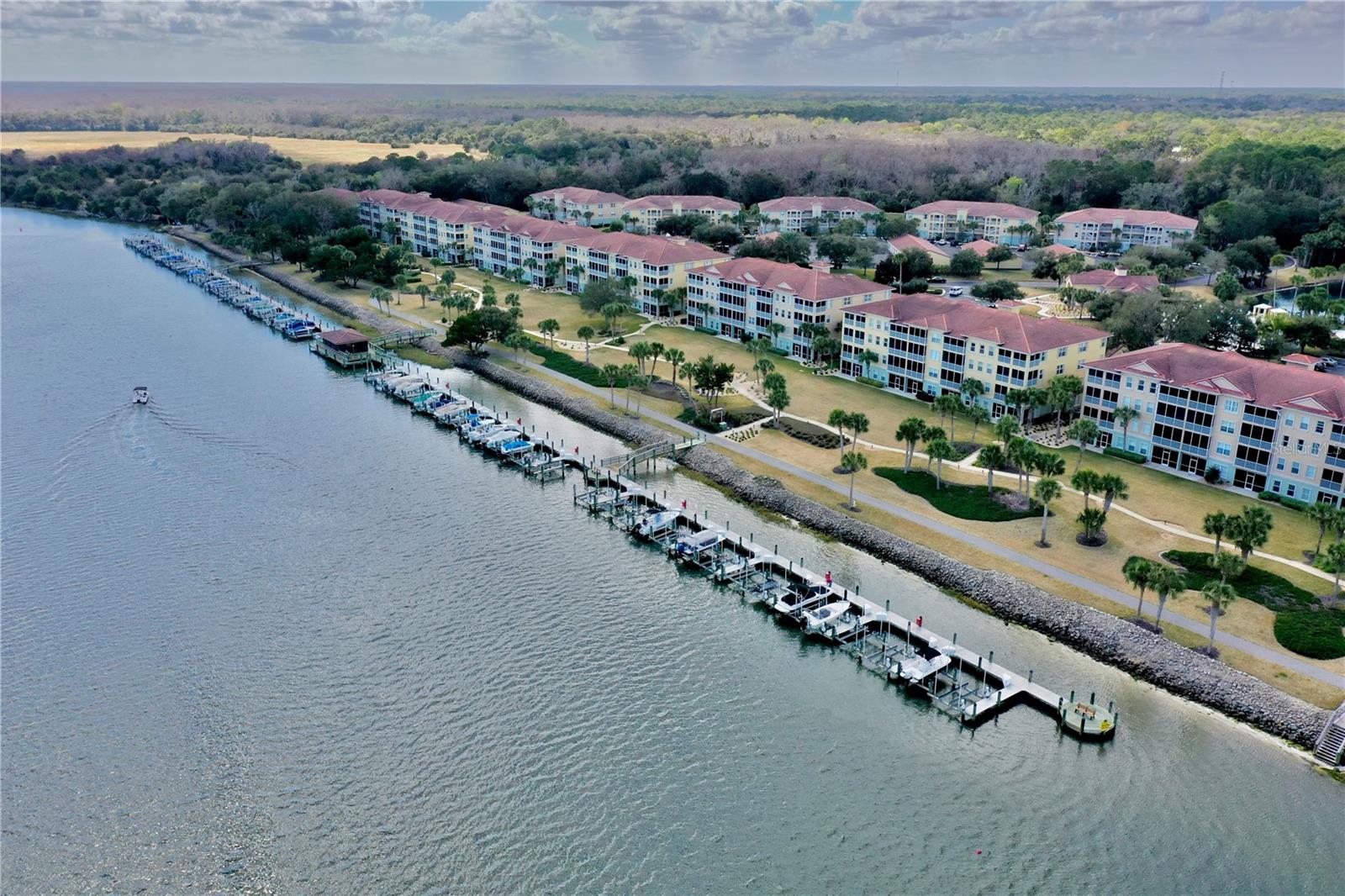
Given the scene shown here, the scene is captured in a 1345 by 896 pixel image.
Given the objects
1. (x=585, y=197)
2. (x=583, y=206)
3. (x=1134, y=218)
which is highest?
(x=585, y=197)

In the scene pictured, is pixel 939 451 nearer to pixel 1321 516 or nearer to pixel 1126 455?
pixel 1126 455

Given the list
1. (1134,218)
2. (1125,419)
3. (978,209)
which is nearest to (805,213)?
(978,209)

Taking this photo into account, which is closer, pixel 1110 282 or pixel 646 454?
pixel 646 454

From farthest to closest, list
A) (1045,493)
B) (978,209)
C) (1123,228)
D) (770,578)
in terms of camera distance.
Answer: (978,209)
(1123,228)
(770,578)
(1045,493)

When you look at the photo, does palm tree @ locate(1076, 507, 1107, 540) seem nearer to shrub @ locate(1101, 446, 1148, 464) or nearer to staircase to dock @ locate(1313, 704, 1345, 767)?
shrub @ locate(1101, 446, 1148, 464)

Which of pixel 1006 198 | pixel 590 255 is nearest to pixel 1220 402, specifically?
pixel 590 255

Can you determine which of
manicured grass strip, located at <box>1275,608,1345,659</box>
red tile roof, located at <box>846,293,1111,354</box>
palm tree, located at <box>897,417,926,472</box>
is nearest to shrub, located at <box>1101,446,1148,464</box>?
red tile roof, located at <box>846,293,1111,354</box>

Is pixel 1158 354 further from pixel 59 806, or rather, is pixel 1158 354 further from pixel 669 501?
pixel 59 806

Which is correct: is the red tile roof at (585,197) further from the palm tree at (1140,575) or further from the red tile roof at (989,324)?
the palm tree at (1140,575)
